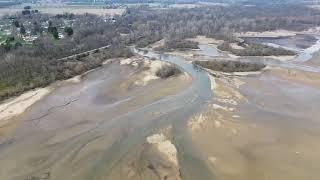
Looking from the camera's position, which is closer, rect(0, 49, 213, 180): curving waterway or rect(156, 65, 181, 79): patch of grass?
rect(0, 49, 213, 180): curving waterway

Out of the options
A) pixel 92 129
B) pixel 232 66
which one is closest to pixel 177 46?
pixel 232 66

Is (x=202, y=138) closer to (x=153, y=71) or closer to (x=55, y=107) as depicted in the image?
(x=55, y=107)

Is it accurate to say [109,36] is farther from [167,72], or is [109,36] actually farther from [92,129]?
[92,129]

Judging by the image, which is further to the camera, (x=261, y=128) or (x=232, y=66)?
(x=232, y=66)

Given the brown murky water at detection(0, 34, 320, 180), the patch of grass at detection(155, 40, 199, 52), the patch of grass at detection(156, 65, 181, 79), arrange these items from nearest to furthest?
the brown murky water at detection(0, 34, 320, 180)
the patch of grass at detection(156, 65, 181, 79)
the patch of grass at detection(155, 40, 199, 52)

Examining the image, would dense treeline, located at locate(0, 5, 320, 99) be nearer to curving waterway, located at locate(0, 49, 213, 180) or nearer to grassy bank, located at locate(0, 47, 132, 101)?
grassy bank, located at locate(0, 47, 132, 101)

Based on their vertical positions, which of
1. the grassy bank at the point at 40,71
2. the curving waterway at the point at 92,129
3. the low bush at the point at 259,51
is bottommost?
the curving waterway at the point at 92,129

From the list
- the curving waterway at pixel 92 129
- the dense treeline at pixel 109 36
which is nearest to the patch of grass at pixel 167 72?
the curving waterway at pixel 92 129

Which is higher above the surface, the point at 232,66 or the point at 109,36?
the point at 109,36

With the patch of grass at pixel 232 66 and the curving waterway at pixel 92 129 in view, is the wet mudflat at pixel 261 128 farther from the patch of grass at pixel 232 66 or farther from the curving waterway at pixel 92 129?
the patch of grass at pixel 232 66

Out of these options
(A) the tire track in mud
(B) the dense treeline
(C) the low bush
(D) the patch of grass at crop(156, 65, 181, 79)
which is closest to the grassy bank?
(B) the dense treeline
